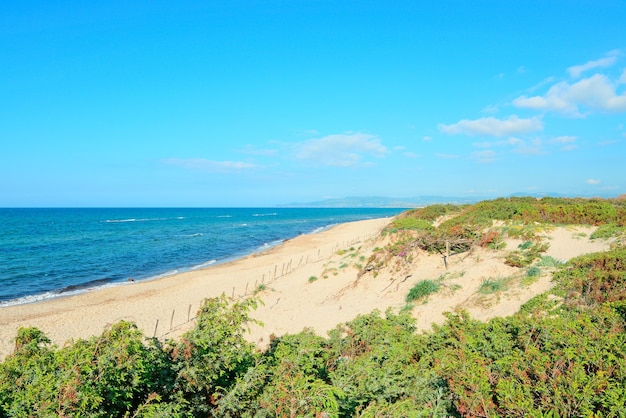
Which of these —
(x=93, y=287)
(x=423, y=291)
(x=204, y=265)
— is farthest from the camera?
(x=204, y=265)

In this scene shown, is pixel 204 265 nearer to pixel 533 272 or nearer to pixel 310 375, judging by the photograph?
pixel 533 272

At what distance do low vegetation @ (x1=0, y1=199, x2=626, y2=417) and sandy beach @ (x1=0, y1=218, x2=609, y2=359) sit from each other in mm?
5250

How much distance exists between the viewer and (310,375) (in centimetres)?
627

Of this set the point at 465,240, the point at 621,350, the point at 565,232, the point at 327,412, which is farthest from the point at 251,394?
the point at 565,232

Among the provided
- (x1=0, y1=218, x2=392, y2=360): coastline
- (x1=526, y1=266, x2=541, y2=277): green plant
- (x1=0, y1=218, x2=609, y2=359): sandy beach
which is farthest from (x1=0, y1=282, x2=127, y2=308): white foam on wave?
(x1=526, y1=266, x2=541, y2=277): green plant

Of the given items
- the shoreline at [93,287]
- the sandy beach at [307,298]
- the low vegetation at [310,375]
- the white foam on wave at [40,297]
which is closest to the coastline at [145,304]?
the sandy beach at [307,298]

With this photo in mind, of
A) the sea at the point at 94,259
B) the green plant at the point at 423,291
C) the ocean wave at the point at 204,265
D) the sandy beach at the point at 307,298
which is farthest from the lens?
the ocean wave at the point at 204,265

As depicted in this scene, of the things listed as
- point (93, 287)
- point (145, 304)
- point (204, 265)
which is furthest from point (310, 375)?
point (204, 265)

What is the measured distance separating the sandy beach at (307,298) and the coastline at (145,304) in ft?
0.21

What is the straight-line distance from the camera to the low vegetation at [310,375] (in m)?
4.55

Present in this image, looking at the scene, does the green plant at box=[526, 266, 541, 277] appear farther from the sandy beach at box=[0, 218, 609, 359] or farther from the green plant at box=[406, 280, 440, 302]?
the green plant at box=[406, 280, 440, 302]

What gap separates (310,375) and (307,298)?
616 inches

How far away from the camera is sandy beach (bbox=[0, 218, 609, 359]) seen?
1520cm

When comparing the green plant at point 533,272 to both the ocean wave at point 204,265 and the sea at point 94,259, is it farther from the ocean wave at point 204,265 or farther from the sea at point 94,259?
the ocean wave at point 204,265
